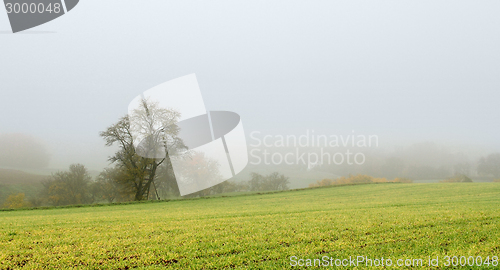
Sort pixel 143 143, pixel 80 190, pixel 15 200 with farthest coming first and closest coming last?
1. pixel 15 200
2. pixel 80 190
3. pixel 143 143

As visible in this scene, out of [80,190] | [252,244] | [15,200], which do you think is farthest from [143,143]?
[15,200]

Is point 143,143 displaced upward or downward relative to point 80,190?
upward

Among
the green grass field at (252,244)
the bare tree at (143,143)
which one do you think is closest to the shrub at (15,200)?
the bare tree at (143,143)

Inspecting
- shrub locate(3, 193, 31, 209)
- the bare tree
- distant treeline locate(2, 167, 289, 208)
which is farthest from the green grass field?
shrub locate(3, 193, 31, 209)

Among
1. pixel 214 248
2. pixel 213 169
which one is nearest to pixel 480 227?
pixel 214 248

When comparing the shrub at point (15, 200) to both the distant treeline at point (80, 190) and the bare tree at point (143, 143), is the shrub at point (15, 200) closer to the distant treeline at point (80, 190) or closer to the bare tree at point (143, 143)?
the distant treeline at point (80, 190)

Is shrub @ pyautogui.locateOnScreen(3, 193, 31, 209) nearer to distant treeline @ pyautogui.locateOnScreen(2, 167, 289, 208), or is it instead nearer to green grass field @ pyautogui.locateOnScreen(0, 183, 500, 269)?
distant treeline @ pyautogui.locateOnScreen(2, 167, 289, 208)

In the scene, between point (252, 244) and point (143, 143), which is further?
point (143, 143)

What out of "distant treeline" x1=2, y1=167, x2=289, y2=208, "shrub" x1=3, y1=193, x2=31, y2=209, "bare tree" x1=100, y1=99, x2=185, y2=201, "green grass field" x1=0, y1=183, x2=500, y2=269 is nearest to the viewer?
"green grass field" x1=0, y1=183, x2=500, y2=269

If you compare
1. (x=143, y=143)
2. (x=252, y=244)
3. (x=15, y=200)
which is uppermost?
(x=143, y=143)

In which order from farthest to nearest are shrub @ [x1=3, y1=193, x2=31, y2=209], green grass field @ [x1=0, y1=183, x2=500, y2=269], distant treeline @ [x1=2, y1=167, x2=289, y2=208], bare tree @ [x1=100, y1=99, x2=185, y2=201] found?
shrub @ [x1=3, y1=193, x2=31, y2=209] → distant treeline @ [x1=2, y1=167, x2=289, y2=208] → bare tree @ [x1=100, y1=99, x2=185, y2=201] → green grass field @ [x1=0, y1=183, x2=500, y2=269]

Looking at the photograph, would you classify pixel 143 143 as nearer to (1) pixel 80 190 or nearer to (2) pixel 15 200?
(1) pixel 80 190

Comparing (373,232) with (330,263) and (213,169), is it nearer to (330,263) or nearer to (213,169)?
(330,263)

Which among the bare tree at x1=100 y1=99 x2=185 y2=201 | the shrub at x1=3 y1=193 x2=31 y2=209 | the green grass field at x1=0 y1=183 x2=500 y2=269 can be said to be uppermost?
the bare tree at x1=100 y1=99 x2=185 y2=201
